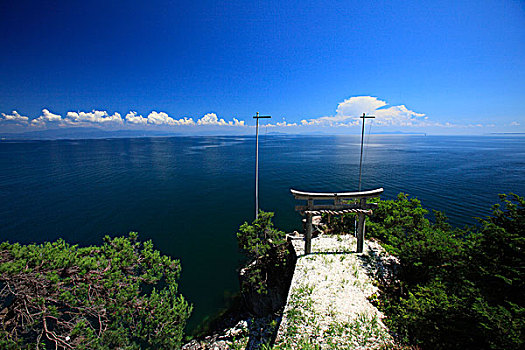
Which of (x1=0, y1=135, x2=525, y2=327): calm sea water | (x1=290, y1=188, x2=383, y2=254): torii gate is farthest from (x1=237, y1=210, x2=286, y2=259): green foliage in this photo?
(x1=0, y1=135, x2=525, y2=327): calm sea water

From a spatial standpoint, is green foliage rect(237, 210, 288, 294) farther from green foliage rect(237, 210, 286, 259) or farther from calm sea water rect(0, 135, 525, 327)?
calm sea water rect(0, 135, 525, 327)

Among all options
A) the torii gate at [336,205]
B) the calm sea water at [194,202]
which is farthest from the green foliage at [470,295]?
the calm sea water at [194,202]

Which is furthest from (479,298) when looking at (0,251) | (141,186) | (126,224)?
(141,186)

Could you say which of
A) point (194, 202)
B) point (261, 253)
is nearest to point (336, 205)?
point (261, 253)

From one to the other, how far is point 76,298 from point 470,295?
42.4 ft

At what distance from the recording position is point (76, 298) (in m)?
7.35

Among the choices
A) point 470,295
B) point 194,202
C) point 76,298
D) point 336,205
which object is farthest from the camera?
point 194,202

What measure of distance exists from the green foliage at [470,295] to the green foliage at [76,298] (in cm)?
1007

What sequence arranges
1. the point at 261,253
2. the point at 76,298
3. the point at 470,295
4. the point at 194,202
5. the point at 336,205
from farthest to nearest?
the point at 194,202, the point at 261,253, the point at 336,205, the point at 76,298, the point at 470,295

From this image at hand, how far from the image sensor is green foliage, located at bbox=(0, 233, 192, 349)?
6.30 m

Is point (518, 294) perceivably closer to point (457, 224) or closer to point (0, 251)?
point (0, 251)

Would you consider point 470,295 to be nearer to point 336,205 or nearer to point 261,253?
point 336,205

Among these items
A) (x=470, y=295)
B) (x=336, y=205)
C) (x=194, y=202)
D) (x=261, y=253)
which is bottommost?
(x=194, y=202)

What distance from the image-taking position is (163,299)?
1036 centimetres
